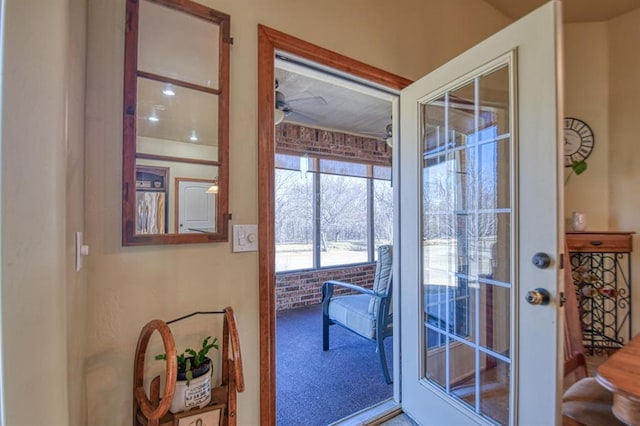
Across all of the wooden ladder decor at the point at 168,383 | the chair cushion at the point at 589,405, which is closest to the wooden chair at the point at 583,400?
the chair cushion at the point at 589,405

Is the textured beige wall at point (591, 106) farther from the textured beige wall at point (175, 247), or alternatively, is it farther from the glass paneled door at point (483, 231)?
the textured beige wall at point (175, 247)

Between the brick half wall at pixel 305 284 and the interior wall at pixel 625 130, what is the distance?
10.2 ft

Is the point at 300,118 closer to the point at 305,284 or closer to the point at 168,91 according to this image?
the point at 305,284

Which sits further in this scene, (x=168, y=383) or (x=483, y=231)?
(x=483, y=231)

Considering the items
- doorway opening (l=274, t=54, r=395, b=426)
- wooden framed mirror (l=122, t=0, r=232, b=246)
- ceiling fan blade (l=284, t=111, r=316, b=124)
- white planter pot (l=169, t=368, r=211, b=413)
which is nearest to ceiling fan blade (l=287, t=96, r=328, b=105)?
doorway opening (l=274, t=54, r=395, b=426)

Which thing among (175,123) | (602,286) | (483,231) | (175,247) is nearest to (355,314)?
(483,231)

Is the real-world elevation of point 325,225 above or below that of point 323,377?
above

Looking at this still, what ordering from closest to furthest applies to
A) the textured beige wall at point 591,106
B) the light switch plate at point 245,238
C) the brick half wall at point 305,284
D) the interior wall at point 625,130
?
1. the light switch plate at point 245,238
2. the interior wall at point 625,130
3. the textured beige wall at point 591,106
4. the brick half wall at point 305,284

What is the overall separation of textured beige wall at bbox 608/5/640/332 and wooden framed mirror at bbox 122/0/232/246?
3.33 m

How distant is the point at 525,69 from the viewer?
4.02 ft

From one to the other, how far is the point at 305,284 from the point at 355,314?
6.06 ft

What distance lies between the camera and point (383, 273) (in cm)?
248

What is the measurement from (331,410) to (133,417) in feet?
→ 4.16

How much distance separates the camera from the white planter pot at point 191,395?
1026 millimetres
